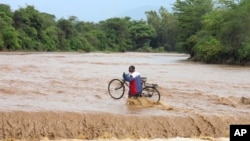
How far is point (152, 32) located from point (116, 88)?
3454 inches

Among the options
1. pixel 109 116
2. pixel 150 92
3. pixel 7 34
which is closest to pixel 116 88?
pixel 150 92

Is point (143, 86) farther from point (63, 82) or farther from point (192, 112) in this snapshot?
point (63, 82)

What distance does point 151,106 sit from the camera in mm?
14172

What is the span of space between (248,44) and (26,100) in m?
31.9

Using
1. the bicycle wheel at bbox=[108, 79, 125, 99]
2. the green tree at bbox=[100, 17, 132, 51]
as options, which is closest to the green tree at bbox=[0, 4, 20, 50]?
the green tree at bbox=[100, 17, 132, 51]

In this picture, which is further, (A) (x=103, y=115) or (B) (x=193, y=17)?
(B) (x=193, y=17)

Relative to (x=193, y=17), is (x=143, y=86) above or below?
below

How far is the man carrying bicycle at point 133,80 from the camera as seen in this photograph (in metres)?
13.4

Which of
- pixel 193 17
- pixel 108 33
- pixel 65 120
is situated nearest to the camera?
pixel 65 120

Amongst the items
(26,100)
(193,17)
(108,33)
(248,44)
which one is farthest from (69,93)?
(108,33)

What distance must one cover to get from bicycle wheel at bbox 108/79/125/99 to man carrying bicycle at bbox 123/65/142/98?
3.29ft

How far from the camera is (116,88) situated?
14.9 m

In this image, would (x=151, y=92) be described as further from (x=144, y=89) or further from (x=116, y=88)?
(x=116, y=88)

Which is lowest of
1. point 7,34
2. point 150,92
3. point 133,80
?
point 150,92
